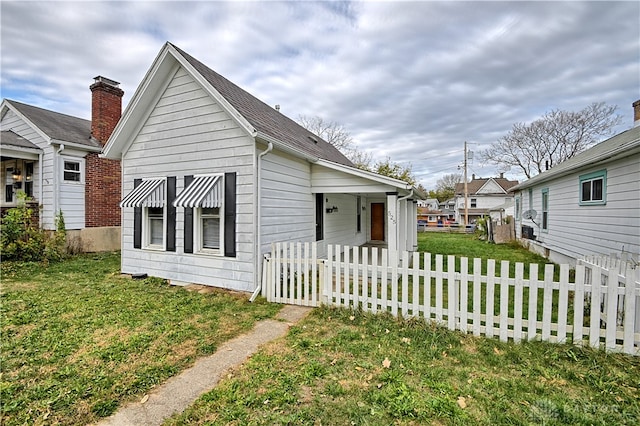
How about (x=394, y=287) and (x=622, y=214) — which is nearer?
(x=394, y=287)

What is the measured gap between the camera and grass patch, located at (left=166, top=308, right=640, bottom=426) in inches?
105

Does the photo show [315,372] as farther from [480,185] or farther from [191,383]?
[480,185]

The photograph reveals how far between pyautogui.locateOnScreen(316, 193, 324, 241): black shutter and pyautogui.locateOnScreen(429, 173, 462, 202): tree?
195 feet

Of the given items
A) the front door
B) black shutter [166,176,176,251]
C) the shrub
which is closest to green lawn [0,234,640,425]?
black shutter [166,176,176,251]

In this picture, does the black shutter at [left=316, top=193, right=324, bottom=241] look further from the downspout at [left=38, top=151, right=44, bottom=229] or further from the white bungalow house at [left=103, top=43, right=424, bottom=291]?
the downspout at [left=38, top=151, right=44, bottom=229]

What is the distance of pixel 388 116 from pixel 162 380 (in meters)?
28.3

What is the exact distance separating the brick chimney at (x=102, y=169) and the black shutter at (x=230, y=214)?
9.86m

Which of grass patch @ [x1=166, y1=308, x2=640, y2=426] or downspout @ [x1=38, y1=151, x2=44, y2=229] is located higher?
downspout @ [x1=38, y1=151, x2=44, y2=229]

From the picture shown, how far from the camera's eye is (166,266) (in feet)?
26.4

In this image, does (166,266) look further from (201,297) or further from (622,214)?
(622,214)

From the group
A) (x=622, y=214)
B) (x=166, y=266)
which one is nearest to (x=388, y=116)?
(x=622, y=214)

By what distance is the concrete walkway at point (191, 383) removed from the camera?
2721 millimetres

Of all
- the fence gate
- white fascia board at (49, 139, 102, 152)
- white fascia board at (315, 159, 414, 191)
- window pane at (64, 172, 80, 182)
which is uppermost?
white fascia board at (49, 139, 102, 152)

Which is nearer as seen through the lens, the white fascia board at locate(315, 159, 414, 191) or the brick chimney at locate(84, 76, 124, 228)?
the white fascia board at locate(315, 159, 414, 191)
